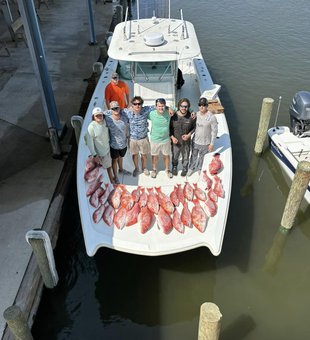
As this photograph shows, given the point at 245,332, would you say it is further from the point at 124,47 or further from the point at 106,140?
the point at 124,47

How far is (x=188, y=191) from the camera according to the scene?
16.1 feet

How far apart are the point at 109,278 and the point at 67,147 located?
357 centimetres

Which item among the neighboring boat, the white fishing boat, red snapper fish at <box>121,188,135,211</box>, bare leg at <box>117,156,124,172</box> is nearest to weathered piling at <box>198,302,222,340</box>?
the white fishing boat

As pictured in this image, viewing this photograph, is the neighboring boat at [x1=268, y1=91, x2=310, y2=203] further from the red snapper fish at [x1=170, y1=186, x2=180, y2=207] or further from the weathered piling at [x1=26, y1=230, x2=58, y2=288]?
the weathered piling at [x1=26, y1=230, x2=58, y2=288]

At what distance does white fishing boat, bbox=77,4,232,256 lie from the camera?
434 cm

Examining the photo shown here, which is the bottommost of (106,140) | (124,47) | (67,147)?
(67,147)

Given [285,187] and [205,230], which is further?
[285,187]

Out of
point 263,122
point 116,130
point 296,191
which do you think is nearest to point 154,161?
point 116,130

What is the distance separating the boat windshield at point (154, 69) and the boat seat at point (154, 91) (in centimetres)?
20

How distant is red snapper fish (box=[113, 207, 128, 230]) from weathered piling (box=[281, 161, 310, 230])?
2.96 m

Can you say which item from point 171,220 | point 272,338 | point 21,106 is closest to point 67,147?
point 21,106

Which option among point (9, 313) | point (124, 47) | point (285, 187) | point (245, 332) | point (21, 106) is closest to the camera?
point (9, 313)

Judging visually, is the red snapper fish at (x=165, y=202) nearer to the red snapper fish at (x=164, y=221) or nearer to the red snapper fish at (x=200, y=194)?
the red snapper fish at (x=164, y=221)

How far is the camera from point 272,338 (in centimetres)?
455
